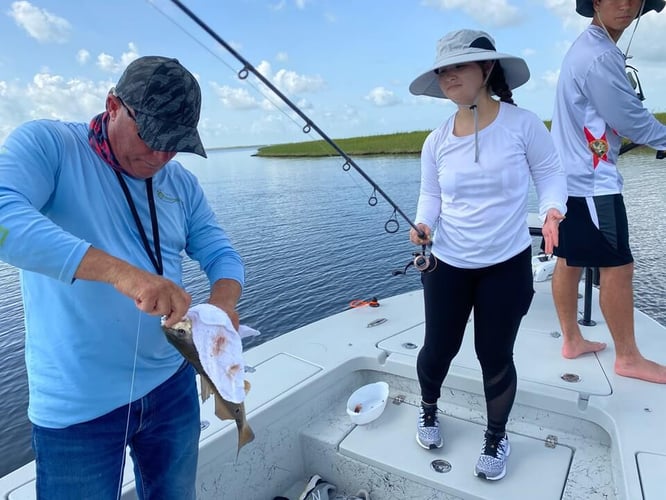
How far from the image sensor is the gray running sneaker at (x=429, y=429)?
8.15 ft

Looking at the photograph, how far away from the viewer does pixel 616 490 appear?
2.14 m

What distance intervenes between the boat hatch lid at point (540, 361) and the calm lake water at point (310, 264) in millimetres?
4384

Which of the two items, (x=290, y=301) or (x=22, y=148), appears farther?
(x=290, y=301)

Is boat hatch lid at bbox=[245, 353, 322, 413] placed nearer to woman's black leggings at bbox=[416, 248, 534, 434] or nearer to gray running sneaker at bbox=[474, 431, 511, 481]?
woman's black leggings at bbox=[416, 248, 534, 434]

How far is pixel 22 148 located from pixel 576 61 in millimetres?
2579

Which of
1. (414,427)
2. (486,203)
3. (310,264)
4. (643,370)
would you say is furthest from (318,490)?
(310,264)

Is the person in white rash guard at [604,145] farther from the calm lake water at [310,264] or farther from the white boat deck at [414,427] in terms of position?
the calm lake water at [310,264]

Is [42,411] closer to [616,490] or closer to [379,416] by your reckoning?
[379,416]

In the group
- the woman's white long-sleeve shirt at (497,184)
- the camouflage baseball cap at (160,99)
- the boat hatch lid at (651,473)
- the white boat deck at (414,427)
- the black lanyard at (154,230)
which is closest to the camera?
the camouflage baseball cap at (160,99)

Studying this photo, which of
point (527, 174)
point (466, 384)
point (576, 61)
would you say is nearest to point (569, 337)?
point (466, 384)

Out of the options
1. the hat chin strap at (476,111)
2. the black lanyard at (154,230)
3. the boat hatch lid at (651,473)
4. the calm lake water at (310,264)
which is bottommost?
the calm lake water at (310,264)

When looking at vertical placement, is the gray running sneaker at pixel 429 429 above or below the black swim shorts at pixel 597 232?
below

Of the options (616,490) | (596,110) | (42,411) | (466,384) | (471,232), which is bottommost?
(616,490)

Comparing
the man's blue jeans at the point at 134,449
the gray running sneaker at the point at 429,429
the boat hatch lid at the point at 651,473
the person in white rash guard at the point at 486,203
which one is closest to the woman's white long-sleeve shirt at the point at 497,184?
the person in white rash guard at the point at 486,203
